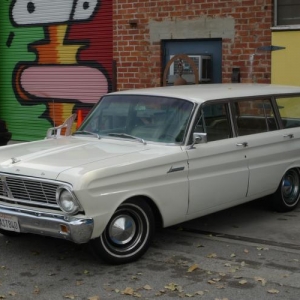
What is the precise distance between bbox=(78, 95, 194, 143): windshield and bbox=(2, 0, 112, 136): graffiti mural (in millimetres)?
5779

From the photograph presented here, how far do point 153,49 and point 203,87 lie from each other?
15.4 ft

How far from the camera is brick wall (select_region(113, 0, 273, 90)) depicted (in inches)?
442

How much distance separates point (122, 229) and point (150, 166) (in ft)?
2.15

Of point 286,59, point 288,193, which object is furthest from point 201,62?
point 288,193

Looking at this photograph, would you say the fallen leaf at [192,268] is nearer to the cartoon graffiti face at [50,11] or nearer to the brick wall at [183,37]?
the brick wall at [183,37]

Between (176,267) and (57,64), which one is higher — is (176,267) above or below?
below

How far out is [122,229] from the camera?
6152 millimetres

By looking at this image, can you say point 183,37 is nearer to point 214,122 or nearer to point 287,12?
point 287,12

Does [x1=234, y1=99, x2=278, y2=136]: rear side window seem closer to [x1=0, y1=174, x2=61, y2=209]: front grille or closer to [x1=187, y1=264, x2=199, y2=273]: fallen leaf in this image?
[x1=187, y1=264, x2=199, y2=273]: fallen leaf

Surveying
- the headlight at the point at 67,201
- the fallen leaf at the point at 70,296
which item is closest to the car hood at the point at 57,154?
the headlight at the point at 67,201

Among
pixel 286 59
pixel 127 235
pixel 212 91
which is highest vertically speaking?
pixel 286 59

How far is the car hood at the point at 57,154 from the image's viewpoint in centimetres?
605

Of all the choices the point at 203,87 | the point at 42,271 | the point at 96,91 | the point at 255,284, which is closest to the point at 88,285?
the point at 42,271

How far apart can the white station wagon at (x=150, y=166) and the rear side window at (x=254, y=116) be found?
0.01m
